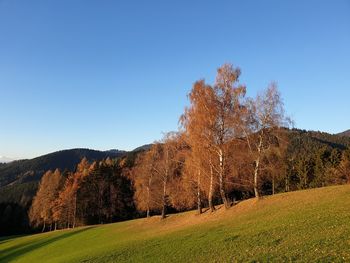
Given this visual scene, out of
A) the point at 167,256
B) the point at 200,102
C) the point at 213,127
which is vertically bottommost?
the point at 167,256

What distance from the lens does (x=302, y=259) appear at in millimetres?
14688

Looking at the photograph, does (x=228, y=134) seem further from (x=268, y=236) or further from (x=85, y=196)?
(x=85, y=196)

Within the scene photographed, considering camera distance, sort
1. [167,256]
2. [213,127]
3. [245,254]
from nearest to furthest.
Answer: [245,254]
[167,256]
[213,127]

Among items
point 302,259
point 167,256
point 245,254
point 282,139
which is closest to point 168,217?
point 282,139

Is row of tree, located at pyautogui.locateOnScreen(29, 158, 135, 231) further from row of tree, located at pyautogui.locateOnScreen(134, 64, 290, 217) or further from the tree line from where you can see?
row of tree, located at pyautogui.locateOnScreen(134, 64, 290, 217)

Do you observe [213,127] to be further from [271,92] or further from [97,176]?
[97,176]

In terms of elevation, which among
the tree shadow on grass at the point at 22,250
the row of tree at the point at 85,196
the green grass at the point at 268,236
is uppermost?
the row of tree at the point at 85,196

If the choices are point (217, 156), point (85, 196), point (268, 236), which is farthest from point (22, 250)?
point (268, 236)

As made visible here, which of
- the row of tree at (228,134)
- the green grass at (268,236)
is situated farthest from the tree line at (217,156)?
the green grass at (268,236)

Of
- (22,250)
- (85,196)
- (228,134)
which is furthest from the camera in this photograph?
(85,196)

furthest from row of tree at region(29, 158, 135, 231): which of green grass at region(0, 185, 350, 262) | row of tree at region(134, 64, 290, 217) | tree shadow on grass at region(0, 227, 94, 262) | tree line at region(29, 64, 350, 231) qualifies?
green grass at region(0, 185, 350, 262)

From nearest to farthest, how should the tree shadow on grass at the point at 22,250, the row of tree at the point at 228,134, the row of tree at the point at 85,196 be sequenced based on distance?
1. the row of tree at the point at 228,134
2. the tree shadow on grass at the point at 22,250
3. the row of tree at the point at 85,196

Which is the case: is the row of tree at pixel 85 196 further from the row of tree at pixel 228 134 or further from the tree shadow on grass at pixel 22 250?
the row of tree at pixel 228 134

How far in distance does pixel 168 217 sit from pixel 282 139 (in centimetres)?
2092
